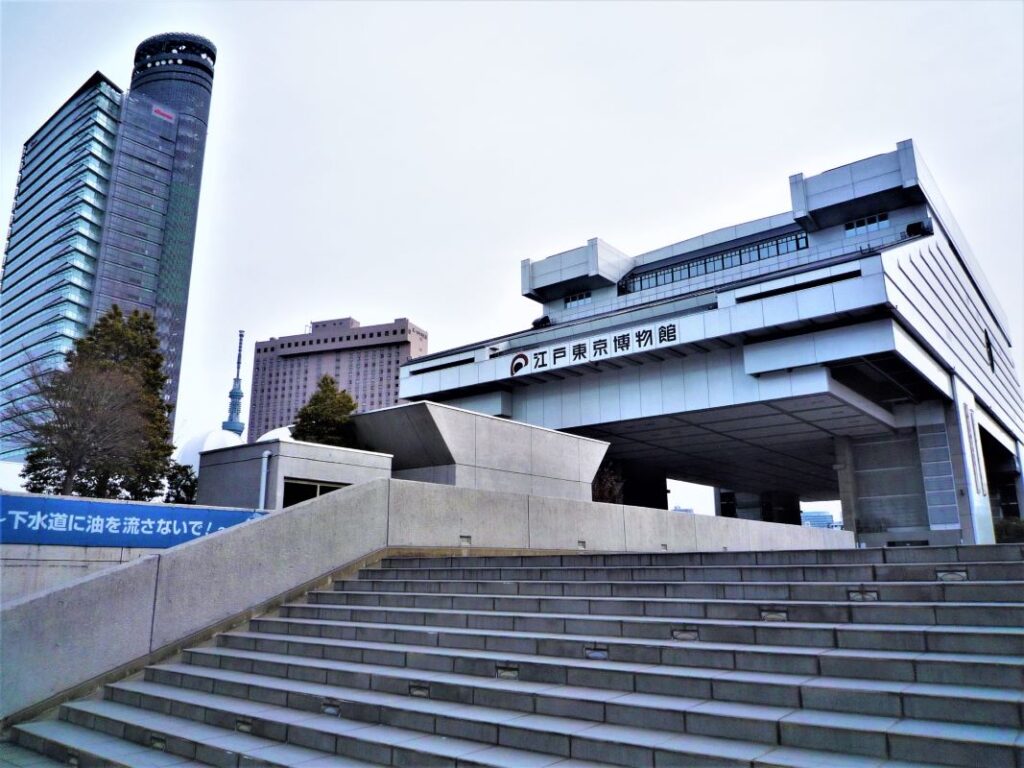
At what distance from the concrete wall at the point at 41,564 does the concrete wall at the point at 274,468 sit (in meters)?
5.60

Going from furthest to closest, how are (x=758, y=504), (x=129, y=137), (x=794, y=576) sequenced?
(x=129, y=137) → (x=758, y=504) → (x=794, y=576)

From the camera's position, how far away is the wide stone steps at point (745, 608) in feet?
18.0

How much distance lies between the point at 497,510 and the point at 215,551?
560 cm

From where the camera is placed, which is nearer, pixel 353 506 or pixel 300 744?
pixel 300 744

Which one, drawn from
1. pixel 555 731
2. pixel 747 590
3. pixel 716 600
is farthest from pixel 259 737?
pixel 747 590

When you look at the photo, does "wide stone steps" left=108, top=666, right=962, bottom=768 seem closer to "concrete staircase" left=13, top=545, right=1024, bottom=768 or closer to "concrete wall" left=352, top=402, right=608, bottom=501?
"concrete staircase" left=13, top=545, right=1024, bottom=768

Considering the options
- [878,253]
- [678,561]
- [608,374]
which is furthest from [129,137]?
[678,561]

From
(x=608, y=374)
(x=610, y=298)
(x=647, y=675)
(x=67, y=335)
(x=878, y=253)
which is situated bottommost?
(x=647, y=675)

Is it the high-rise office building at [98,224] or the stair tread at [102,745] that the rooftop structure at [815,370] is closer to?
the stair tread at [102,745]

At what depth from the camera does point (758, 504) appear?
62.8 metres

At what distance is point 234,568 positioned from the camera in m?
8.75

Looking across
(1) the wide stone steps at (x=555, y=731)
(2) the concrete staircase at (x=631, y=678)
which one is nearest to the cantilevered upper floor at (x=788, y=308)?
(2) the concrete staircase at (x=631, y=678)

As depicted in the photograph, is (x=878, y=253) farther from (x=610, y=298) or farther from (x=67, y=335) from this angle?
(x=67, y=335)

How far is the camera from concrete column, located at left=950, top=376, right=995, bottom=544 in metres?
31.4
